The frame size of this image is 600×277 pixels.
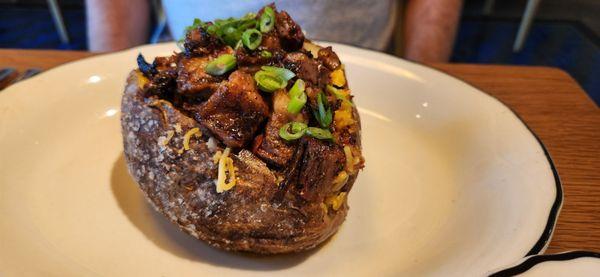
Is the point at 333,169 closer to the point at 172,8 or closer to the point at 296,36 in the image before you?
the point at 296,36

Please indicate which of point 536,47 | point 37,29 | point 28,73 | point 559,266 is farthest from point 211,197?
point 37,29

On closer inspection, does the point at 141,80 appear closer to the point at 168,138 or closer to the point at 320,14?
the point at 168,138

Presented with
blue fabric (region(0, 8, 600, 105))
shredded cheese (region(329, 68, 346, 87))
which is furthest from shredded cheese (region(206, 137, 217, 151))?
blue fabric (region(0, 8, 600, 105))

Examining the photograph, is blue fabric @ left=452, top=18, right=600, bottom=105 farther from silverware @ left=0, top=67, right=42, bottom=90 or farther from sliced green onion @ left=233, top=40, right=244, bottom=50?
silverware @ left=0, top=67, right=42, bottom=90

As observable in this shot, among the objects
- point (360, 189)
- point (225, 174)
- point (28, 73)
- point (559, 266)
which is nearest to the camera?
point (559, 266)

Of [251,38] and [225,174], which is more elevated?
[251,38]

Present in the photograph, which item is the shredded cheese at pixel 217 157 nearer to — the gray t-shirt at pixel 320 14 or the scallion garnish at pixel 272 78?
the scallion garnish at pixel 272 78
